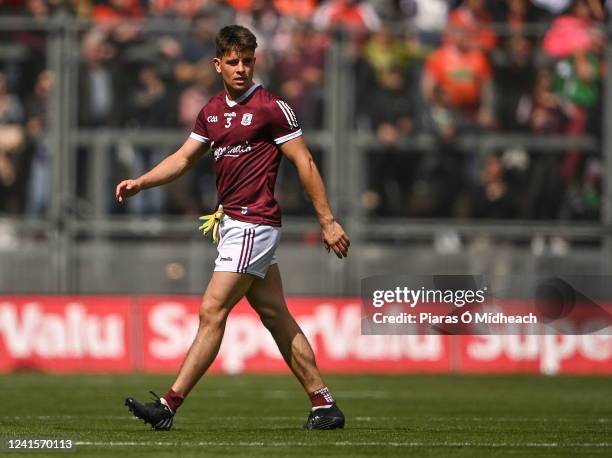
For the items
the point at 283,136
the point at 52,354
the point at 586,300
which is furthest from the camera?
the point at 52,354

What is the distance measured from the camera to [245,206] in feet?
31.8

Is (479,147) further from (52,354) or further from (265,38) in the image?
(52,354)

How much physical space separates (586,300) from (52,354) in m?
9.17

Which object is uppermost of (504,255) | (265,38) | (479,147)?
(265,38)

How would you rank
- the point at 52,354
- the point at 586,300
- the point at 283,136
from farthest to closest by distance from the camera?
the point at 52,354, the point at 586,300, the point at 283,136

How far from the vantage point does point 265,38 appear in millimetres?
18562

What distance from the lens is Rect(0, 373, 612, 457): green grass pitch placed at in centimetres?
863

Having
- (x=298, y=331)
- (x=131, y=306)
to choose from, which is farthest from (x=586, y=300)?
(x=131, y=306)

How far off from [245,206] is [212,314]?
0.72m

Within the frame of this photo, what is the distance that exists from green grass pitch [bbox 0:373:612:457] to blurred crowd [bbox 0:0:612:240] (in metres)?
2.32

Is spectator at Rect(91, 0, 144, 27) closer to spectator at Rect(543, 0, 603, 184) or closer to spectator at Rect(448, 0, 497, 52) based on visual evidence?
spectator at Rect(448, 0, 497, 52)

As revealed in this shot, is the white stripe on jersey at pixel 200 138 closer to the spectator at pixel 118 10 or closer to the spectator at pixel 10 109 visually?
the spectator at pixel 10 109

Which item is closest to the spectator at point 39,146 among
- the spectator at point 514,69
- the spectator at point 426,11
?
the spectator at point 426,11

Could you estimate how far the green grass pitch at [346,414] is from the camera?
28.3 ft
